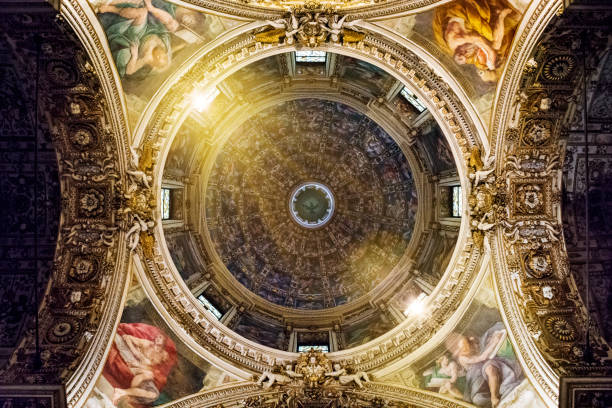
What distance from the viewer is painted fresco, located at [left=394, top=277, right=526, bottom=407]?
1508 cm

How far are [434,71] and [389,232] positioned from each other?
914 centimetres

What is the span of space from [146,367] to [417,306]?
397 inches

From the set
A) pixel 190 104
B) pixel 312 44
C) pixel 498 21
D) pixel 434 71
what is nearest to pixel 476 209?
pixel 434 71

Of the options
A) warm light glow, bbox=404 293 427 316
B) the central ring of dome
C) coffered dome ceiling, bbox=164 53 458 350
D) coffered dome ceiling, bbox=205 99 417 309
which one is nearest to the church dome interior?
warm light glow, bbox=404 293 427 316

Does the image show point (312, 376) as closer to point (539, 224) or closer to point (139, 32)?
point (539, 224)

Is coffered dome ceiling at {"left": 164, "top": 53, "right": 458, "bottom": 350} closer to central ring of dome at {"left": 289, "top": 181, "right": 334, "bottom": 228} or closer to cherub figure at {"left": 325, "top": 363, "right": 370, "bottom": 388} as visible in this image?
central ring of dome at {"left": 289, "top": 181, "right": 334, "bottom": 228}

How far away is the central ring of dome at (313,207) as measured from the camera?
80.2 ft

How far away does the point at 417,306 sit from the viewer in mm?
18031

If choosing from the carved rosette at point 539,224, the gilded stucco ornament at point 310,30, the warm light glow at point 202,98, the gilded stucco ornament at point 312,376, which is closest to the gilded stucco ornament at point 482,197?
the carved rosette at point 539,224

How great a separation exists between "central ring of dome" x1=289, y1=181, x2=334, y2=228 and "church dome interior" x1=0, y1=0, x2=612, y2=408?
23.9 feet

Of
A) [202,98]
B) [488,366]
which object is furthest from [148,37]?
[488,366]

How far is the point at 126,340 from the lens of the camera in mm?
15531

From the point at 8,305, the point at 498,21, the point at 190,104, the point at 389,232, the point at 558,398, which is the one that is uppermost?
the point at 498,21

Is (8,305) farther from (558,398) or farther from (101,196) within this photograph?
(558,398)
